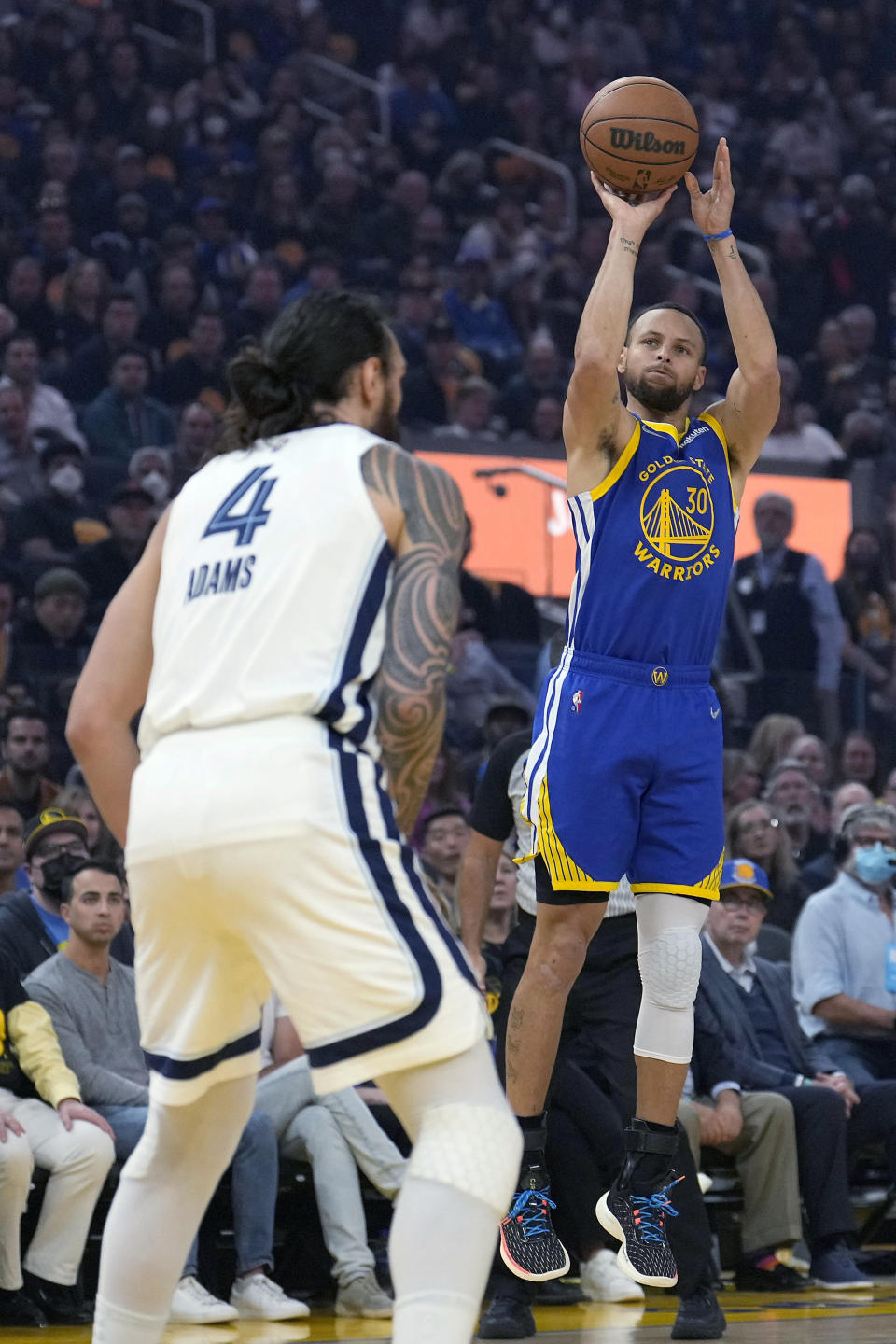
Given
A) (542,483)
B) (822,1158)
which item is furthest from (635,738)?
(542,483)

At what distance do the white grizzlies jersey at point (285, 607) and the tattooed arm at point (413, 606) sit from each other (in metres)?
0.03

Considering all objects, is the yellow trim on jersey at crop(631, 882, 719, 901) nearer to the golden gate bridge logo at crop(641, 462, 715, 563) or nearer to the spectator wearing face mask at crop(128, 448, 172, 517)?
the golden gate bridge logo at crop(641, 462, 715, 563)

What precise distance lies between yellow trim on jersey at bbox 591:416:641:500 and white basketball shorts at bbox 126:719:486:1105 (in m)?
1.89

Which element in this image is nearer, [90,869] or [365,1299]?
[365,1299]

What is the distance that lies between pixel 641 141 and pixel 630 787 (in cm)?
173

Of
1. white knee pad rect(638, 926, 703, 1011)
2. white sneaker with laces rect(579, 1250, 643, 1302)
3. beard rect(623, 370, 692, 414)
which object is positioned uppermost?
beard rect(623, 370, 692, 414)

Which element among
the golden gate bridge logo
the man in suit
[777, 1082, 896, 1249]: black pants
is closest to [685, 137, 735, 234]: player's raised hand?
the golden gate bridge logo

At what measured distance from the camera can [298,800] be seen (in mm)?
3184

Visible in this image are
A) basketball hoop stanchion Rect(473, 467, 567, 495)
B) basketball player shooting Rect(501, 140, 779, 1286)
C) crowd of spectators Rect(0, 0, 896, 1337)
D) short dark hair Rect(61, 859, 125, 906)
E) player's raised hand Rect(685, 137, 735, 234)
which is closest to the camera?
basketball player shooting Rect(501, 140, 779, 1286)

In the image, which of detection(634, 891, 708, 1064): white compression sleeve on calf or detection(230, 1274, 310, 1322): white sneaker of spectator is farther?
detection(230, 1274, 310, 1322): white sneaker of spectator

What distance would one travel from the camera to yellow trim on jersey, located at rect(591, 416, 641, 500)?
16.4 ft

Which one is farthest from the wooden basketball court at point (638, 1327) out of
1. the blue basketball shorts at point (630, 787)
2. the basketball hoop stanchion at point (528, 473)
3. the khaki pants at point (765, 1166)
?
the basketball hoop stanchion at point (528, 473)

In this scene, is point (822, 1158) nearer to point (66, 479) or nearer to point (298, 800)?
point (298, 800)

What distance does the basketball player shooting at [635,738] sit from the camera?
4.88 metres
